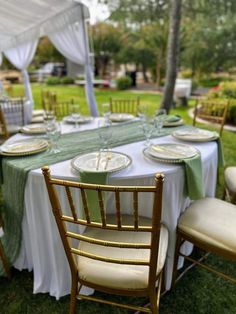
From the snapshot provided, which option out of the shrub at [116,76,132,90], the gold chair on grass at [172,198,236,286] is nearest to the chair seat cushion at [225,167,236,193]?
the gold chair on grass at [172,198,236,286]

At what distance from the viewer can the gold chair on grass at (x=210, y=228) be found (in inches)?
56.4

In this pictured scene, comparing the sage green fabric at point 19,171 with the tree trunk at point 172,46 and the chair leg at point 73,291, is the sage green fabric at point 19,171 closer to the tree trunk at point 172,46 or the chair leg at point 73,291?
the chair leg at point 73,291

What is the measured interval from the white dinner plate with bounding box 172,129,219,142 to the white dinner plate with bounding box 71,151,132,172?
0.65m

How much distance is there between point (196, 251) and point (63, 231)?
1330 millimetres

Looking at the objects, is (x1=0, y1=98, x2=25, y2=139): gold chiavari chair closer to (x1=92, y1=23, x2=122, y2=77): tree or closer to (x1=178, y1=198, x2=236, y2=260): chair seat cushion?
(x1=178, y1=198, x2=236, y2=260): chair seat cushion

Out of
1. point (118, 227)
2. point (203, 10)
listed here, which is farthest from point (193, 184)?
point (203, 10)

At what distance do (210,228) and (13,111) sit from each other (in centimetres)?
402

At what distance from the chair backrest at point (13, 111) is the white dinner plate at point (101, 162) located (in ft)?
10.3

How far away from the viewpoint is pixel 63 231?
1.21m

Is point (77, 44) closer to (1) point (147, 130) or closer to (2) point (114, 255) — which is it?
(1) point (147, 130)

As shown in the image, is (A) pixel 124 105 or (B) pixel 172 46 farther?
(B) pixel 172 46

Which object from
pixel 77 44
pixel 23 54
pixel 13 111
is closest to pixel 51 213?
pixel 13 111

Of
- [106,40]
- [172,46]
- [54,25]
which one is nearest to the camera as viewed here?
[54,25]

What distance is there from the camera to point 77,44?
15.0 ft
